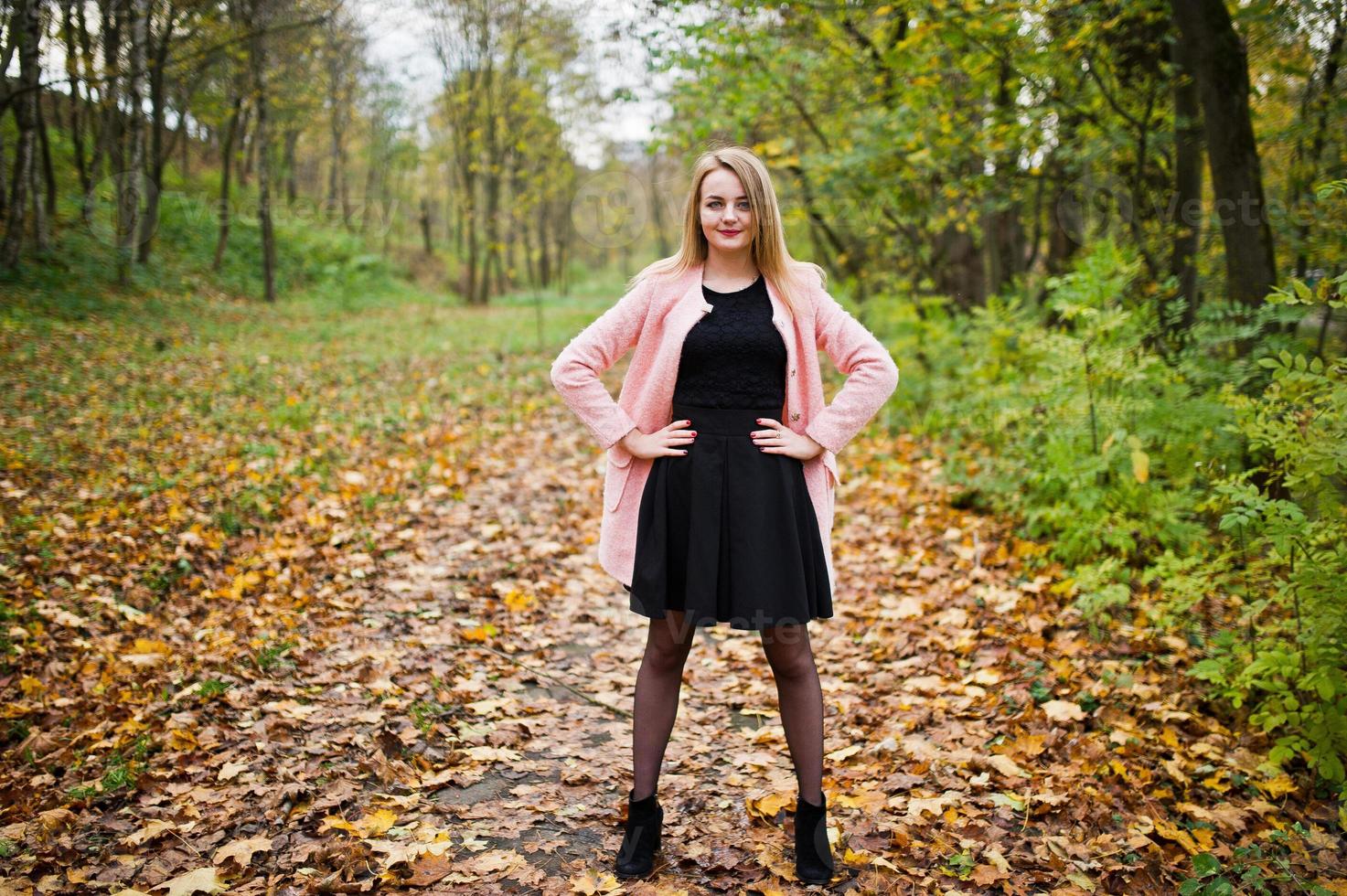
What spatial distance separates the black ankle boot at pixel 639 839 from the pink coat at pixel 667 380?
0.81 meters

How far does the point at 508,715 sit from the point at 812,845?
5.71 ft

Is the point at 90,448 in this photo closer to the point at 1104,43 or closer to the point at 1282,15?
the point at 1104,43

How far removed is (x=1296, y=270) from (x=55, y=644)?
944cm

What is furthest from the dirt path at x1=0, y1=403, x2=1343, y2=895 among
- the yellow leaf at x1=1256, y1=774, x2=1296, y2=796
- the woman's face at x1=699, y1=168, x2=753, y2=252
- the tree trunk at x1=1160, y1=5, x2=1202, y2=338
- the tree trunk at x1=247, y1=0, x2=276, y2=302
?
the tree trunk at x1=247, y1=0, x2=276, y2=302

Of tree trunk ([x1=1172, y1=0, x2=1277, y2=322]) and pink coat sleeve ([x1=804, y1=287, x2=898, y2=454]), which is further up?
tree trunk ([x1=1172, y1=0, x2=1277, y2=322])

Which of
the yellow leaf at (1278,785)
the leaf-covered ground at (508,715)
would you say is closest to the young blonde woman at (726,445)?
the leaf-covered ground at (508,715)

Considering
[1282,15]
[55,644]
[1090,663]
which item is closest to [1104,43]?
[1282,15]

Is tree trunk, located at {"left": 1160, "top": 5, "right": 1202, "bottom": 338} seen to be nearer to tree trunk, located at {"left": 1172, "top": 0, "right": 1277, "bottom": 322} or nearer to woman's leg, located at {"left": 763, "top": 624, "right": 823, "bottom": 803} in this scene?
tree trunk, located at {"left": 1172, "top": 0, "right": 1277, "bottom": 322}

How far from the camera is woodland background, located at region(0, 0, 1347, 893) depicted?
10.2 feet

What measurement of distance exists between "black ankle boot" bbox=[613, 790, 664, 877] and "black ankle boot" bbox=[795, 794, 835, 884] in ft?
1.62

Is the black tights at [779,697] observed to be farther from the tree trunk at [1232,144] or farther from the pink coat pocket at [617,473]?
the tree trunk at [1232,144]

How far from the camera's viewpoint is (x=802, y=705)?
113 inches

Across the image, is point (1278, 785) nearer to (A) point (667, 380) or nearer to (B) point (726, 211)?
(A) point (667, 380)

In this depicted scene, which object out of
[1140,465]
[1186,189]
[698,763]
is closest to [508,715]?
[698,763]
